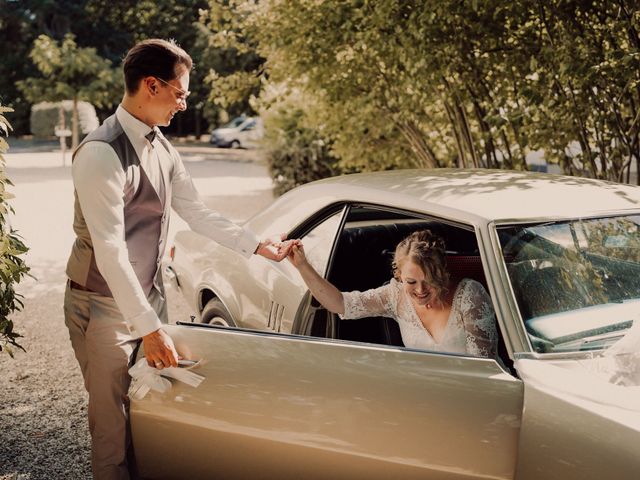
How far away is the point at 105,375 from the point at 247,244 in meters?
0.88

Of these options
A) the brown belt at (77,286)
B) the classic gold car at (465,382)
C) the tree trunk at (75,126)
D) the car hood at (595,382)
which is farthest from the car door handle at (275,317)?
the tree trunk at (75,126)

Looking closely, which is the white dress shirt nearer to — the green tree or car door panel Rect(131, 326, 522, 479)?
car door panel Rect(131, 326, 522, 479)

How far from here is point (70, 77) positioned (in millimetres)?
37469

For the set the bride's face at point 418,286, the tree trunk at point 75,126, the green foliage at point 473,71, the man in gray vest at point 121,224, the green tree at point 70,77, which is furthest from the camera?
the green tree at point 70,77

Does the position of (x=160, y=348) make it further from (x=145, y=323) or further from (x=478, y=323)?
(x=478, y=323)

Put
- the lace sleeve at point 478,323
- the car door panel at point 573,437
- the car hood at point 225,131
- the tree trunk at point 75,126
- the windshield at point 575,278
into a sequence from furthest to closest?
1. the car hood at point 225,131
2. the tree trunk at point 75,126
3. the lace sleeve at point 478,323
4. the windshield at point 575,278
5. the car door panel at point 573,437

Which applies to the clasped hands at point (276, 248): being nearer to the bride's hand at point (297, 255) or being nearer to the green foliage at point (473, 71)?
the bride's hand at point (297, 255)

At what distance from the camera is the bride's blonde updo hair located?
11.5 feet

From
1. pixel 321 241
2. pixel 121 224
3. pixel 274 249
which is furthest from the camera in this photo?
pixel 321 241

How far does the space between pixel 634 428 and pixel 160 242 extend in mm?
1874

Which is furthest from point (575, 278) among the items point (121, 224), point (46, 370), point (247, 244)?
point (46, 370)

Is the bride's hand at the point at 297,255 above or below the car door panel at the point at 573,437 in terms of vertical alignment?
above

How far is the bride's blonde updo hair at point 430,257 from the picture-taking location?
137 inches

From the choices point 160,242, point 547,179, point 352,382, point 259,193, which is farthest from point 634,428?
point 259,193
